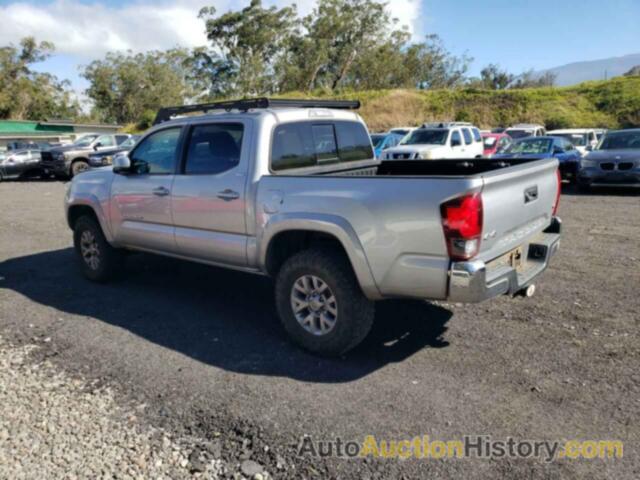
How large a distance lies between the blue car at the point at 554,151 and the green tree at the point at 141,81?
51.0 m

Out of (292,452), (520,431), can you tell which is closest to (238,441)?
(292,452)

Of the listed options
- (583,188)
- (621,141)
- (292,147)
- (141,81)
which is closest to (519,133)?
(621,141)

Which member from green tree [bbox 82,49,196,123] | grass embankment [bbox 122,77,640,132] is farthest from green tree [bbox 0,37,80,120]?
grass embankment [bbox 122,77,640,132]

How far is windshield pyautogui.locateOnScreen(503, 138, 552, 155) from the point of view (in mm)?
14520

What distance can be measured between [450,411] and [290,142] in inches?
102

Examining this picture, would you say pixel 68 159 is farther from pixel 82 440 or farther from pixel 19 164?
pixel 82 440

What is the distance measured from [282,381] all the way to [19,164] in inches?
848

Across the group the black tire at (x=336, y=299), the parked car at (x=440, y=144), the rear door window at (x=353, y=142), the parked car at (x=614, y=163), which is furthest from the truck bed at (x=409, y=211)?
the parked car at (x=440, y=144)

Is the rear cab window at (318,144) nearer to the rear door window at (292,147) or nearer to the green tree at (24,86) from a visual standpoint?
the rear door window at (292,147)

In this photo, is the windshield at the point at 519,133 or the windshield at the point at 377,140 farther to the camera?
the windshield at the point at 519,133

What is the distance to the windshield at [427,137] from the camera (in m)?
16.0

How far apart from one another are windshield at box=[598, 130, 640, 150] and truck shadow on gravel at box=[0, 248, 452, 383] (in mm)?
10811

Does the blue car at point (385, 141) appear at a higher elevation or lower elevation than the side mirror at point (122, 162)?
lower

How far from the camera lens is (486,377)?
3.59 meters
